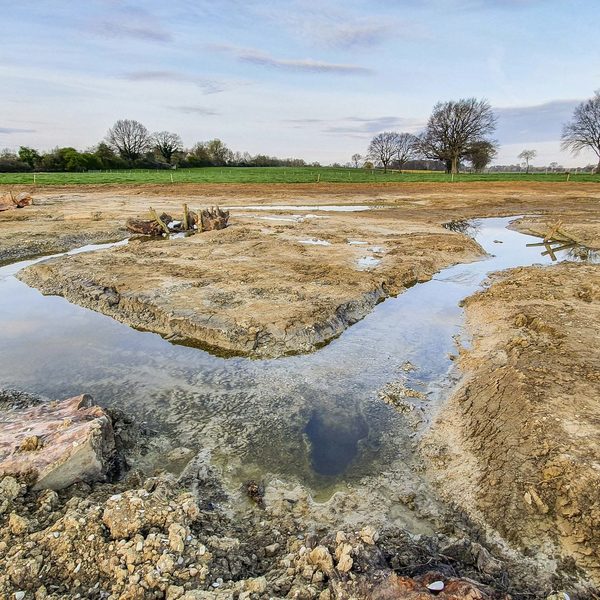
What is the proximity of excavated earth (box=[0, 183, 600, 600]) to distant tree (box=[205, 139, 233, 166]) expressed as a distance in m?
76.3

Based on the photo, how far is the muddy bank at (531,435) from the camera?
3.62 metres

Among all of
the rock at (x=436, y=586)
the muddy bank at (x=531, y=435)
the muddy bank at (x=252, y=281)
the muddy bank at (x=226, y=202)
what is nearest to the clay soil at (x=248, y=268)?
the muddy bank at (x=252, y=281)

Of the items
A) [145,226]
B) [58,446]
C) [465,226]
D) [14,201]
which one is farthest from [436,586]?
[14,201]

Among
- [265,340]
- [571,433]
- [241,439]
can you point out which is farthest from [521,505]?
[265,340]

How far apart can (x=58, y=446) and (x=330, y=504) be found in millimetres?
2623

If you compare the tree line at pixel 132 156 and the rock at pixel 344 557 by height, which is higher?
the tree line at pixel 132 156

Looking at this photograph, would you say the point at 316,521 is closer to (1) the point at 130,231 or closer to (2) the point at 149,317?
(2) the point at 149,317

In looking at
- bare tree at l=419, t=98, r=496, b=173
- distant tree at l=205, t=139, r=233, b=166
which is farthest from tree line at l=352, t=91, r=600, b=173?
distant tree at l=205, t=139, r=233, b=166

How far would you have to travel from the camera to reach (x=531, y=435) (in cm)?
449

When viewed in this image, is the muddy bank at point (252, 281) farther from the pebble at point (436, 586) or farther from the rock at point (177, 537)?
the pebble at point (436, 586)

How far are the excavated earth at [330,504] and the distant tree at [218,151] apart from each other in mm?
76250

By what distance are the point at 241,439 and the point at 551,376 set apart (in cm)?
413

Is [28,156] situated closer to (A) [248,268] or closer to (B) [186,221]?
(B) [186,221]

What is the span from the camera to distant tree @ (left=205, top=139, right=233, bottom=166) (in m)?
82.7
